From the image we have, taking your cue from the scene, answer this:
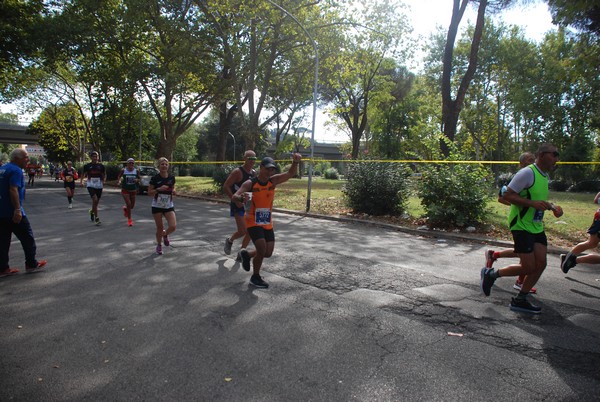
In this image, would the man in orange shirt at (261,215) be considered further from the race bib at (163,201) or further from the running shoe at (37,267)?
the running shoe at (37,267)

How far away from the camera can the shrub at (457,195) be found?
10.3 meters

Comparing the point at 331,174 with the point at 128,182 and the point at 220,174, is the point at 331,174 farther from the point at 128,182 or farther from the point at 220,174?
the point at 128,182

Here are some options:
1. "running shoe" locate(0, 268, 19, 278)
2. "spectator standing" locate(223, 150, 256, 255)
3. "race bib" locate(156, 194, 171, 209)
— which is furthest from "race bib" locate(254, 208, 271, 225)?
"running shoe" locate(0, 268, 19, 278)

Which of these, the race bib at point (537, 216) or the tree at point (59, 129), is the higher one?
the tree at point (59, 129)

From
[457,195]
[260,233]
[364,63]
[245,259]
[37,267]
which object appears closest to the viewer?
[260,233]

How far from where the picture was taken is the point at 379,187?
12.8m

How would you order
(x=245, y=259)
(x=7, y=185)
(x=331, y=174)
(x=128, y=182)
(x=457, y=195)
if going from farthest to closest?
(x=331, y=174) → (x=128, y=182) → (x=457, y=195) → (x=245, y=259) → (x=7, y=185)

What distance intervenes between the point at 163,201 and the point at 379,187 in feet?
24.3

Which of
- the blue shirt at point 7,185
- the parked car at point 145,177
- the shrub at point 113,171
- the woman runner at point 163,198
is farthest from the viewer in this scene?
the shrub at point 113,171

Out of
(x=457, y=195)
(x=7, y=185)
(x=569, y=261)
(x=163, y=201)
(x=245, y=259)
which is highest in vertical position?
(x=7, y=185)

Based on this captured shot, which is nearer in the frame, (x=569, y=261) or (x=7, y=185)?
(x=7, y=185)

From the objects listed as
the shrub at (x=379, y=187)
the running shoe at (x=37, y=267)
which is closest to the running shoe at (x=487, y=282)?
the running shoe at (x=37, y=267)

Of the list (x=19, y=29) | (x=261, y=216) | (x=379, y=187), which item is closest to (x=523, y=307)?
(x=261, y=216)

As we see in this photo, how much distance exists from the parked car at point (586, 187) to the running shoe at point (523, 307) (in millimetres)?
9830
